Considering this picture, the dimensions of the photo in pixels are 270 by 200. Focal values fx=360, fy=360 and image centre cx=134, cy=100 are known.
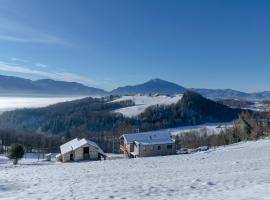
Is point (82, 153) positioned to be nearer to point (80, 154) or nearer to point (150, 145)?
point (80, 154)

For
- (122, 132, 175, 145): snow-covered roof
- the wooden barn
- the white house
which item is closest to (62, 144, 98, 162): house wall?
the white house

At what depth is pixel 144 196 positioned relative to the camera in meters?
15.4

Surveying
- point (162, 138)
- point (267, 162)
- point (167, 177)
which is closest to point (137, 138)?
point (162, 138)

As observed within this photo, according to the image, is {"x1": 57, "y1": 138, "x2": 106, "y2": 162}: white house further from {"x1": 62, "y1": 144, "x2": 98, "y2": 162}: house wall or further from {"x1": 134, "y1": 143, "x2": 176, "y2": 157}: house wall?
{"x1": 134, "y1": 143, "x2": 176, "y2": 157}: house wall

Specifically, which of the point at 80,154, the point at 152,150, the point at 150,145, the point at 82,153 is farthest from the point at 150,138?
the point at 80,154

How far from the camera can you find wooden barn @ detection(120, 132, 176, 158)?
63.9 meters

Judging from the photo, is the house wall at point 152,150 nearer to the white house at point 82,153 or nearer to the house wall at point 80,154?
the white house at point 82,153

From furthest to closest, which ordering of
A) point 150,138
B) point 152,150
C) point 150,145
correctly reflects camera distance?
point 150,138 → point 152,150 → point 150,145

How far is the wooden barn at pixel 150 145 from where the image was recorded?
63872 mm

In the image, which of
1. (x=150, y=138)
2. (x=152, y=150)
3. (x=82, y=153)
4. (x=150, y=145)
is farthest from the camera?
(x=150, y=138)

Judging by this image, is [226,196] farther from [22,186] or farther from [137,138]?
[137,138]

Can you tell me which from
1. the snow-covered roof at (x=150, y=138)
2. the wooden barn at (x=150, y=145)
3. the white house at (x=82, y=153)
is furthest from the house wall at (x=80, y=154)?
the snow-covered roof at (x=150, y=138)

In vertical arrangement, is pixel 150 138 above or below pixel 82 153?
above

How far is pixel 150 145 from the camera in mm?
64062
